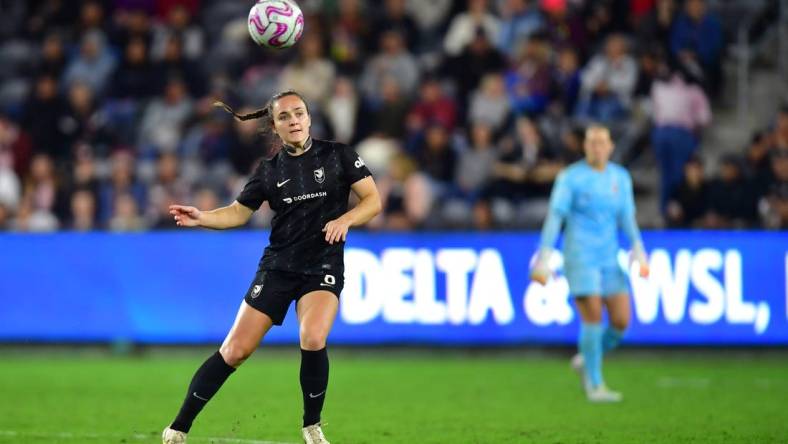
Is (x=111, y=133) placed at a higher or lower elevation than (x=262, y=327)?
higher

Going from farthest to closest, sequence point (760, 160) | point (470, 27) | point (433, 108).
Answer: point (470, 27)
point (433, 108)
point (760, 160)

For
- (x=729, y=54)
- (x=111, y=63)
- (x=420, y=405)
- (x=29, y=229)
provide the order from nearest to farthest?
(x=420, y=405), (x=29, y=229), (x=729, y=54), (x=111, y=63)

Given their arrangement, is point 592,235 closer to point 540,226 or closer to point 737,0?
point 540,226

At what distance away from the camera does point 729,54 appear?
19297mm

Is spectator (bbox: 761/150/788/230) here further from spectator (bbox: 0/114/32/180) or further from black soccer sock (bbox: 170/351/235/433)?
spectator (bbox: 0/114/32/180)

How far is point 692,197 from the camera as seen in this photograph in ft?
53.9

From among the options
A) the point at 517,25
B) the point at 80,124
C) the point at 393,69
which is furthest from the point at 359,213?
the point at 80,124

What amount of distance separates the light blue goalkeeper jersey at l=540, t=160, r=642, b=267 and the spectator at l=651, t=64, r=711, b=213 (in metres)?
5.56

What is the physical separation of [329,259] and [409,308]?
763cm

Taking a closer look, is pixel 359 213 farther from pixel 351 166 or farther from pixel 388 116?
pixel 388 116

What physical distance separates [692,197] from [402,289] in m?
3.63

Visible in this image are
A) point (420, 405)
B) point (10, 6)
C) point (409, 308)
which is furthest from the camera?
point (10, 6)

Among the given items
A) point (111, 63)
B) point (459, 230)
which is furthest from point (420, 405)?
point (111, 63)

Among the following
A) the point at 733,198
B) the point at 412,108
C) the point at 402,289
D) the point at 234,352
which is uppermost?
the point at 412,108
